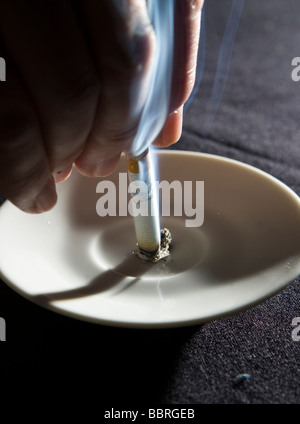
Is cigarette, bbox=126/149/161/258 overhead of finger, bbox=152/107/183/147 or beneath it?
beneath

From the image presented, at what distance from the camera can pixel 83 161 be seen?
35cm

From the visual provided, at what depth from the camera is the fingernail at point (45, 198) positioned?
34 cm

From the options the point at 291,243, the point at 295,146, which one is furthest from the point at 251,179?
the point at 295,146

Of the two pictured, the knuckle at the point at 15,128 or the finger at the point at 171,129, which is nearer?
the knuckle at the point at 15,128

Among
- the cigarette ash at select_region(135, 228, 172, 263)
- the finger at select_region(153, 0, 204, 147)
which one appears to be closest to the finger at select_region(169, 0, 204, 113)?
the finger at select_region(153, 0, 204, 147)

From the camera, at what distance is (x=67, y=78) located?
0.91 ft

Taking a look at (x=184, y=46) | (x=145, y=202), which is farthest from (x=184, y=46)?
(x=145, y=202)

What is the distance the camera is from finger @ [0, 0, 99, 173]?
→ 10.4 inches

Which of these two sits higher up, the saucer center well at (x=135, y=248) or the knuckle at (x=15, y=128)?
the knuckle at (x=15, y=128)

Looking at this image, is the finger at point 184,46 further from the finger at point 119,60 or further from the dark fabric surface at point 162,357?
the dark fabric surface at point 162,357

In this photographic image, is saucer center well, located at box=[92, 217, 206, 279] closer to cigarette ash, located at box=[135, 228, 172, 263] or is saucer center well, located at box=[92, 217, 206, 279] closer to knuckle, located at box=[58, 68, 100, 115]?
cigarette ash, located at box=[135, 228, 172, 263]

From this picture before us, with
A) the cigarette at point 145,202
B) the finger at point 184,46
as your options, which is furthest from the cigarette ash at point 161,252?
the finger at point 184,46

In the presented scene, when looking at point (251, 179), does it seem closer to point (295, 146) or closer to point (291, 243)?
point (291, 243)

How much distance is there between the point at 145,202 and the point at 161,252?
0.14 ft
